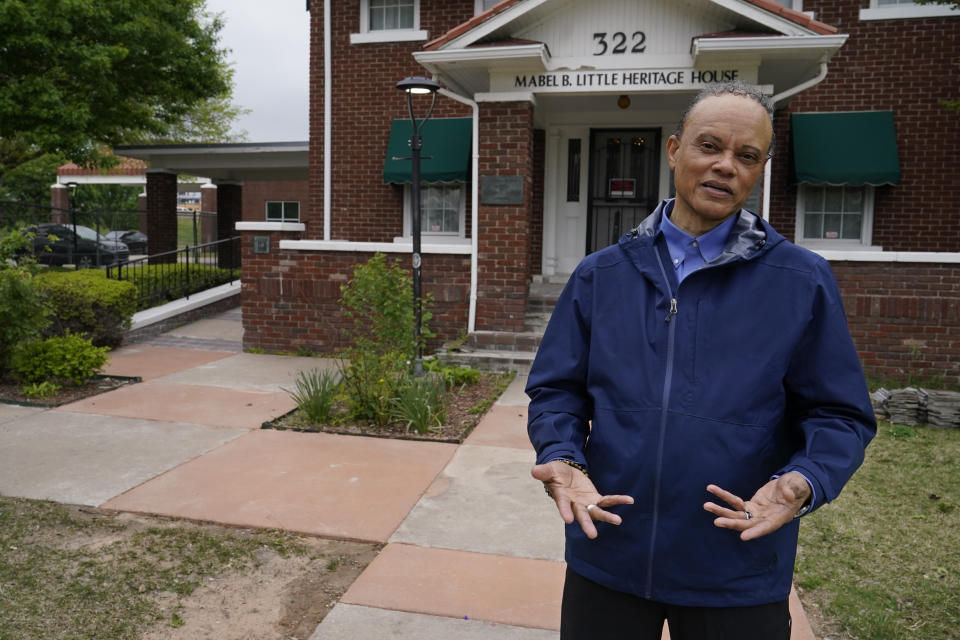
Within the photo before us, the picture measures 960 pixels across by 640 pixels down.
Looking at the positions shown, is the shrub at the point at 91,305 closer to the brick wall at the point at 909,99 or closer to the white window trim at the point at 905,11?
the brick wall at the point at 909,99

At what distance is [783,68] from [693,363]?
26.8ft

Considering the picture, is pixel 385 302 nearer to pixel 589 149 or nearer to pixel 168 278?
pixel 589 149

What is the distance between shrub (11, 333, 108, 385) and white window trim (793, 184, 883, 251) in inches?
360

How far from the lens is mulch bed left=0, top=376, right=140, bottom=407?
7.18 metres

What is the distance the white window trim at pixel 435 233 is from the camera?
462 inches

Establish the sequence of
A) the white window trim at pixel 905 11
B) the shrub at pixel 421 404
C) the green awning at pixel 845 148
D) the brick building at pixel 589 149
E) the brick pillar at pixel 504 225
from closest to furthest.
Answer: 1. the shrub at pixel 421 404
2. the brick building at pixel 589 149
3. the brick pillar at pixel 504 225
4. the white window trim at pixel 905 11
5. the green awning at pixel 845 148

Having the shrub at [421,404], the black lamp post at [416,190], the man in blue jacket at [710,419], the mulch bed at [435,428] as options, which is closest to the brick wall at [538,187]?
the black lamp post at [416,190]

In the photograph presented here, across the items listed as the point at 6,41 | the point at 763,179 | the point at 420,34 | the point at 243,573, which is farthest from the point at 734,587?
the point at 6,41

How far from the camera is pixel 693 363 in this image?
172 cm

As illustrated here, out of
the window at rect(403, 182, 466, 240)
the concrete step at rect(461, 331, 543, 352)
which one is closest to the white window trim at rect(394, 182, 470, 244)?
the window at rect(403, 182, 466, 240)

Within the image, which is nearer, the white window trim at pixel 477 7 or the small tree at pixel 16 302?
the small tree at pixel 16 302

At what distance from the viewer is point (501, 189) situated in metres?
9.12

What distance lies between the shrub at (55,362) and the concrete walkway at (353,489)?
1.36 feet

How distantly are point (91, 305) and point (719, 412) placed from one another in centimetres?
974
